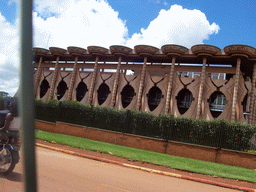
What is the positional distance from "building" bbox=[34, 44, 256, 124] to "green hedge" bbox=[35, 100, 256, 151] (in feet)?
46.8

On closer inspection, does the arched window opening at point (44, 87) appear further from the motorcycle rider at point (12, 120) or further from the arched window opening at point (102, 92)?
the motorcycle rider at point (12, 120)

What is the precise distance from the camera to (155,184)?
6.53 m

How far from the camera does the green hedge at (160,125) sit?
13.4 metres

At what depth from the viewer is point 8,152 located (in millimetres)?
5035

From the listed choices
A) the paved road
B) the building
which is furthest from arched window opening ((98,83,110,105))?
the paved road

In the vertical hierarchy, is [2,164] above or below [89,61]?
below

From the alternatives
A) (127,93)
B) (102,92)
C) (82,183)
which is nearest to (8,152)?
(82,183)

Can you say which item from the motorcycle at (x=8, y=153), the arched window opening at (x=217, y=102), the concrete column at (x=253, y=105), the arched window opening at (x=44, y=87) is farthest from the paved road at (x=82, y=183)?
the arched window opening at (x=44, y=87)

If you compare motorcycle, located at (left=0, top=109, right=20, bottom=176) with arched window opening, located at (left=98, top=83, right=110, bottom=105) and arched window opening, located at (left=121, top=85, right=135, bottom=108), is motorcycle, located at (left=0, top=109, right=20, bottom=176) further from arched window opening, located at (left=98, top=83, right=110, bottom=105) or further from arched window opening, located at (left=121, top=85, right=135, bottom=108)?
arched window opening, located at (left=98, top=83, right=110, bottom=105)

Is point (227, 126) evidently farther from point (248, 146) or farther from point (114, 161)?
point (114, 161)

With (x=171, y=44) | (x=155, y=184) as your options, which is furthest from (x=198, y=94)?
(x=155, y=184)

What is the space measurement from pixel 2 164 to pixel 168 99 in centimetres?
3305

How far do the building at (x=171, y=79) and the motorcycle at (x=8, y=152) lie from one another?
87.9ft

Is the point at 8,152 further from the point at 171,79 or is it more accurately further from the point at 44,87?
the point at 44,87
